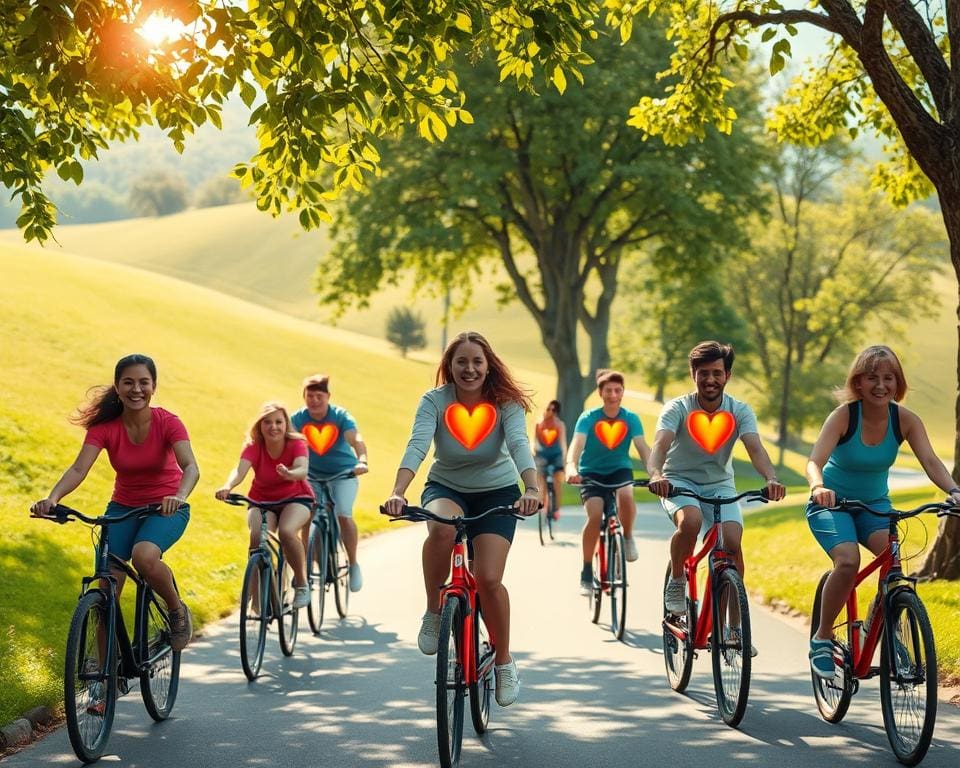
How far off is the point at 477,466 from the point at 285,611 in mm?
3148

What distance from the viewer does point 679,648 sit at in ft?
27.7

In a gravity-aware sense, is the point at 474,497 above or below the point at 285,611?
above

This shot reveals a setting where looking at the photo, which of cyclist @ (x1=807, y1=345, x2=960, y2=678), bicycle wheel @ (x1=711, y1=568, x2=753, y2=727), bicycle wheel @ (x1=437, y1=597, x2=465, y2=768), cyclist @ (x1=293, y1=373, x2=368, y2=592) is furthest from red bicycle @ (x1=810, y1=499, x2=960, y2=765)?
cyclist @ (x1=293, y1=373, x2=368, y2=592)

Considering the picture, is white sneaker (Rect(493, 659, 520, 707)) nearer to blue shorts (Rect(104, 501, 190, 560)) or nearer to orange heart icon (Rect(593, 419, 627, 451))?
blue shorts (Rect(104, 501, 190, 560))

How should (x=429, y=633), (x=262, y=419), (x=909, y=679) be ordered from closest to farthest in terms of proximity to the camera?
(x=909, y=679), (x=429, y=633), (x=262, y=419)

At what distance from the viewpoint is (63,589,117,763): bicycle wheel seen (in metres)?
6.23

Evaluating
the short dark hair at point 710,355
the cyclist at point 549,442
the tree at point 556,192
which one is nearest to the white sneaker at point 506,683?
the short dark hair at point 710,355

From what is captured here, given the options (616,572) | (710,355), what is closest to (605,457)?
(616,572)

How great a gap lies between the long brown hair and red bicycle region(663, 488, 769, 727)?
51.2 inches

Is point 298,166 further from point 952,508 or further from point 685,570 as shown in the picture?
point 952,508

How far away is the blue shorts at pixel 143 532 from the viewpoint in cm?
720

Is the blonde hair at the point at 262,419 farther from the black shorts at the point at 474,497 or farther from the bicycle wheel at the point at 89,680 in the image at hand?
the bicycle wheel at the point at 89,680

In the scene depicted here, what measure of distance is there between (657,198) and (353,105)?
23371 mm

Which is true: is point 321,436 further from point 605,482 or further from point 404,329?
point 404,329
